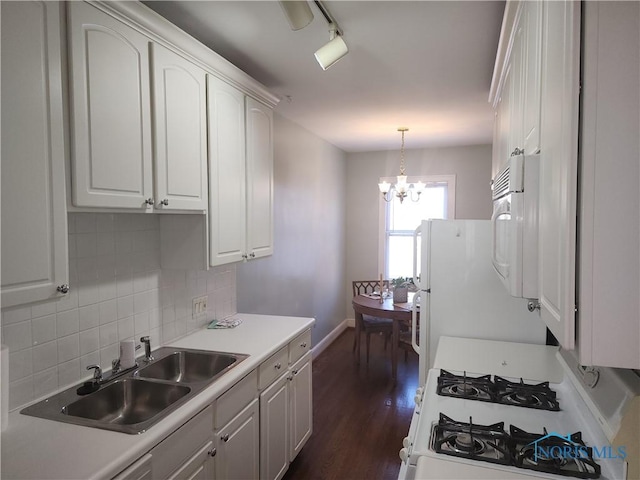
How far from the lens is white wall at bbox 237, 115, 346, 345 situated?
3.65m

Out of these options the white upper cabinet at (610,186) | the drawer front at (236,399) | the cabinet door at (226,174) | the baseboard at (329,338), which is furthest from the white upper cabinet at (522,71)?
the baseboard at (329,338)

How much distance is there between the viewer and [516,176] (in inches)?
47.9

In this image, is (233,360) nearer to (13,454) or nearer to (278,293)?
(13,454)

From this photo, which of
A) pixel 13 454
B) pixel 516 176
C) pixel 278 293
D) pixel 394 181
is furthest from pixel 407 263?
pixel 13 454

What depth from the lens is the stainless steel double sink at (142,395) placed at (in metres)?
1.49

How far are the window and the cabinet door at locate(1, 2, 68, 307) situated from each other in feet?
15.5

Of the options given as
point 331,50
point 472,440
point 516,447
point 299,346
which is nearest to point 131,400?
point 299,346

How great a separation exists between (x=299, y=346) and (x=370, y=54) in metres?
1.77

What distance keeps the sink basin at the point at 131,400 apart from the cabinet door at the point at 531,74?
156 centimetres

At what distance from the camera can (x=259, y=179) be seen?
268 cm

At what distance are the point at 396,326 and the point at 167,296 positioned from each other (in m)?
2.40

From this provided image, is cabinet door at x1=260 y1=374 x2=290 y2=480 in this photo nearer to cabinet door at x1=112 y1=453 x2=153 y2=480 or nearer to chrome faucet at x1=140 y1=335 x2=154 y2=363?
chrome faucet at x1=140 y1=335 x2=154 y2=363

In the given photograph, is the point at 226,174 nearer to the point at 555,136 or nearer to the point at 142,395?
the point at 142,395

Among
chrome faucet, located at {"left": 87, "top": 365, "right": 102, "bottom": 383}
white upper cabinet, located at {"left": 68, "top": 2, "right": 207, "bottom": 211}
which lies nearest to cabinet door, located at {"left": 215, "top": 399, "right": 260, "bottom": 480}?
chrome faucet, located at {"left": 87, "top": 365, "right": 102, "bottom": 383}
